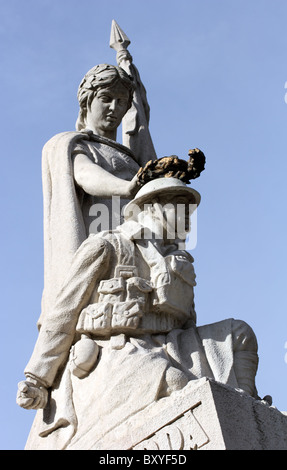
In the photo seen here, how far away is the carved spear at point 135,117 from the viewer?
9539 mm

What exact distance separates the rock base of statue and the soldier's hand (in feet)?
2.35

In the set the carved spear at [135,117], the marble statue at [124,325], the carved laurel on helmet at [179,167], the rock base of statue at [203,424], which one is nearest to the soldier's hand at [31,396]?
the marble statue at [124,325]

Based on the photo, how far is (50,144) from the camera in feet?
27.5

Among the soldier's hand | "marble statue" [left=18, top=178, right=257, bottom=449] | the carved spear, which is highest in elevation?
the carved spear

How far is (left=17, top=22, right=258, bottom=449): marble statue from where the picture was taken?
20.0ft

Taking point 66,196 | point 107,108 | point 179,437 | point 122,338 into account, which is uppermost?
point 107,108

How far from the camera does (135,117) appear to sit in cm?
998

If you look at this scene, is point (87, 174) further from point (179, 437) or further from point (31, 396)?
point (179, 437)

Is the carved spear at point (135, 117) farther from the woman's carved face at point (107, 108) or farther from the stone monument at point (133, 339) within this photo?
the stone monument at point (133, 339)

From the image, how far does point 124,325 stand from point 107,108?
3.02 metres

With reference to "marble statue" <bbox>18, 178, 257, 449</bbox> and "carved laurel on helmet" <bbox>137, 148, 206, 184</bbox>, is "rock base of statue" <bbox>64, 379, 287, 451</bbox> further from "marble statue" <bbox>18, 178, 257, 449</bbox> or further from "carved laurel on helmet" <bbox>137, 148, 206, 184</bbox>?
"carved laurel on helmet" <bbox>137, 148, 206, 184</bbox>

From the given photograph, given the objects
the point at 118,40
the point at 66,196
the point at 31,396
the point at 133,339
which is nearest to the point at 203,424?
the point at 133,339

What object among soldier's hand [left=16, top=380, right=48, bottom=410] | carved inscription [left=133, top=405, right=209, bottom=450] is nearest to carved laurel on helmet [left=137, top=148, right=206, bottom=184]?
soldier's hand [left=16, top=380, right=48, bottom=410]
